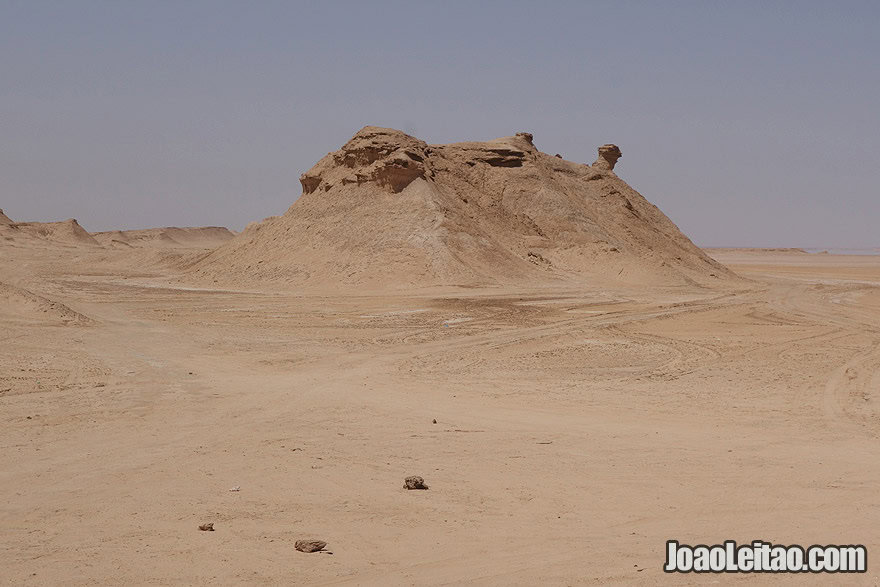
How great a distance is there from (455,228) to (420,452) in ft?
84.7

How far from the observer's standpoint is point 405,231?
32781 millimetres

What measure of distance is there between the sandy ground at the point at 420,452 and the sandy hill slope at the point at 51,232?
233 ft

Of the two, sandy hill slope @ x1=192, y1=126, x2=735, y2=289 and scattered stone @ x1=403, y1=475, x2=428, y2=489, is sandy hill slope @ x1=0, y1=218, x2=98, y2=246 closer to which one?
sandy hill slope @ x1=192, y1=126, x2=735, y2=289

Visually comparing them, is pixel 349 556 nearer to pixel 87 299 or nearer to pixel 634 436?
pixel 634 436

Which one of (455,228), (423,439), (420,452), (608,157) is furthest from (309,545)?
(608,157)

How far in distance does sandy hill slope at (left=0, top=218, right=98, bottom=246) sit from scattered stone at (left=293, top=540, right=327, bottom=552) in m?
82.3

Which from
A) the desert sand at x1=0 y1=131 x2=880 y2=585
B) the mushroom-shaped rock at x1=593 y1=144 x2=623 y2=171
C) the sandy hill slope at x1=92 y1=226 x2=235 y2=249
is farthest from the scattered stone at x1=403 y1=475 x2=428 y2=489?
the sandy hill slope at x1=92 y1=226 x2=235 y2=249

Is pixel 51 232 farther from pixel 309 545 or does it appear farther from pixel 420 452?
pixel 309 545

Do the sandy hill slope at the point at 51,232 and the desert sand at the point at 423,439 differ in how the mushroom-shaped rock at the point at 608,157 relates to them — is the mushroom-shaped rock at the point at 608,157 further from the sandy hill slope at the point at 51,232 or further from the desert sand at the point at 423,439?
the sandy hill slope at the point at 51,232

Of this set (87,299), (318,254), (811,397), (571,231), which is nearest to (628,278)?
(571,231)

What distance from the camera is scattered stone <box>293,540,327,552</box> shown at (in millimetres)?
5090

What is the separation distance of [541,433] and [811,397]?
14.9ft

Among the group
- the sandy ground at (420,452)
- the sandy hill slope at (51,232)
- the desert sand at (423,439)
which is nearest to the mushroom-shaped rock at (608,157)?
the desert sand at (423,439)

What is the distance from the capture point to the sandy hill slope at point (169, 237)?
105 metres
